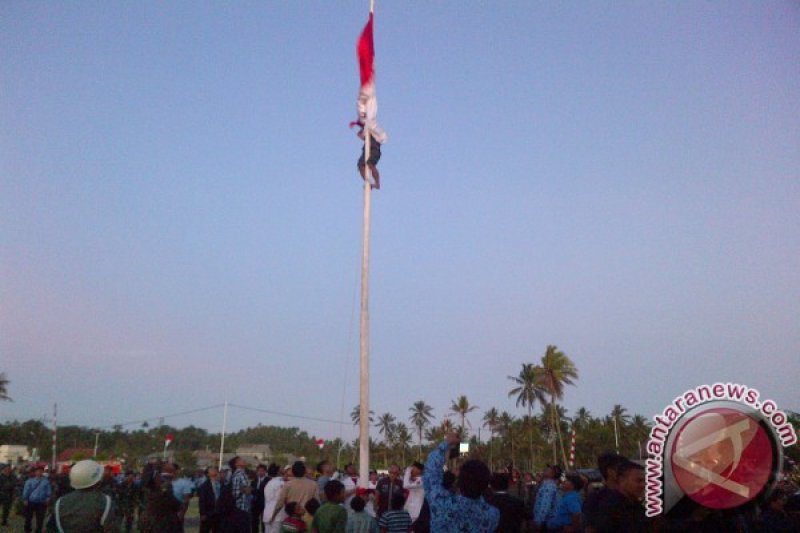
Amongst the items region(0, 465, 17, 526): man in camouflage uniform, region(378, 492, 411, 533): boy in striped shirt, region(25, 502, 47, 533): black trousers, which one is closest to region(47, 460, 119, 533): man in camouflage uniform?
region(378, 492, 411, 533): boy in striped shirt

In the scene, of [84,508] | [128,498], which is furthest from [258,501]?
[128,498]

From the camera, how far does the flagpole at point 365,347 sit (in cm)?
1144

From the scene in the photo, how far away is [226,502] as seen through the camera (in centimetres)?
938

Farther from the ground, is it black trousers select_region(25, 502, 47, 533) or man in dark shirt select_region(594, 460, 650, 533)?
man in dark shirt select_region(594, 460, 650, 533)

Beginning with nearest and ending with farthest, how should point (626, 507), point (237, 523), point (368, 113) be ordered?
point (626, 507)
point (237, 523)
point (368, 113)

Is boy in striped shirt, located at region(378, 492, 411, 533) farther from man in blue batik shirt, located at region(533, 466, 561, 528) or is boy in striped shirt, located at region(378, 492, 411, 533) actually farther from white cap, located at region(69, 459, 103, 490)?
white cap, located at region(69, 459, 103, 490)

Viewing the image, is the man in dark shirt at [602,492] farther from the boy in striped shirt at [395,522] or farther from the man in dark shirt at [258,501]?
the man in dark shirt at [258,501]

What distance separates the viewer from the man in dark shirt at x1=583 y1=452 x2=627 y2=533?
4.75 metres

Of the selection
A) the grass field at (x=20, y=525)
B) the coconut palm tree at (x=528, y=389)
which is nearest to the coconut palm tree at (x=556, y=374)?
the coconut palm tree at (x=528, y=389)

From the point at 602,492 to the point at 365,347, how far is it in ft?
25.7

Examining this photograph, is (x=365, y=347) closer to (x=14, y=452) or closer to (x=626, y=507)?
(x=626, y=507)

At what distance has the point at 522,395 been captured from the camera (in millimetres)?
70250

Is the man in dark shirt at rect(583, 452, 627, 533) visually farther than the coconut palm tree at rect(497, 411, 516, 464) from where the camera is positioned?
No

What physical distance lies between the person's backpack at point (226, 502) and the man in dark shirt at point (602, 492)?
5.95 meters
